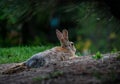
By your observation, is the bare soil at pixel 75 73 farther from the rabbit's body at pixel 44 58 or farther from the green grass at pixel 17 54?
the green grass at pixel 17 54

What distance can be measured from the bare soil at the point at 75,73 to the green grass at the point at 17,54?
185 centimetres

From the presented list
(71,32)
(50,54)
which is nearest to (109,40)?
(71,32)

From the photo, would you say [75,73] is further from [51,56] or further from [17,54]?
[17,54]

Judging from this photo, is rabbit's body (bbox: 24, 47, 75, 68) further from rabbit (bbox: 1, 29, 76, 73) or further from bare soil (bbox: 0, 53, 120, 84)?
bare soil (bbox: 0, 53, 120, 84)

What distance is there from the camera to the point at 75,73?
936 centimetres

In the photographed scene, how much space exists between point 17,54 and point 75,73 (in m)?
3.63

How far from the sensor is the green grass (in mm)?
12140

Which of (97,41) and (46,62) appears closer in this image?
(46,62)

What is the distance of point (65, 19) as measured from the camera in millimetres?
27547

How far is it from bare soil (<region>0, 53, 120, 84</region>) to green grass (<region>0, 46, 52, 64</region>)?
1.85 metres

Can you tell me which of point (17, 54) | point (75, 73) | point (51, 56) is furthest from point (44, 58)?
point (17, 54)

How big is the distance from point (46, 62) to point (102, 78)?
1.87 metres

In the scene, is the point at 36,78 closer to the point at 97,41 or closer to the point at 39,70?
the point at 39,70

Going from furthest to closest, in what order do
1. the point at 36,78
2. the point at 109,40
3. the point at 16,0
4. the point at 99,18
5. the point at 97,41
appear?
the point at 97,41 < the point at 109,40 < the point at 99,18 < the point at 36,78 < the point at 16,0
